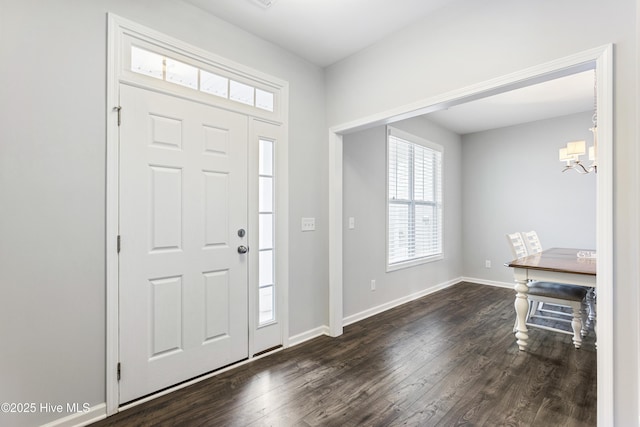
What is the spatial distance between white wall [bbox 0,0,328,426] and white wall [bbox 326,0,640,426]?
73.2 inches

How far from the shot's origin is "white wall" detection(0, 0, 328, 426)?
1.58 metres

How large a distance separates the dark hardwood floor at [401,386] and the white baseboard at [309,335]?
0.06 m

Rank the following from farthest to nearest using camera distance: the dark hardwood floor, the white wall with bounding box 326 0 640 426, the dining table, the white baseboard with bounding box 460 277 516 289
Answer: the white baseboard with bounding box 460 277 516 289, the dining table, the dark hardwood floor, the white wall with bounding box 326 0 640 426

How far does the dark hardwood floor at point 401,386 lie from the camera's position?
6.09 ft

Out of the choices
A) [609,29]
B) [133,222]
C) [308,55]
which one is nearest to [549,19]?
[609,29]

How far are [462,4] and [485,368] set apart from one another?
2.81 meters

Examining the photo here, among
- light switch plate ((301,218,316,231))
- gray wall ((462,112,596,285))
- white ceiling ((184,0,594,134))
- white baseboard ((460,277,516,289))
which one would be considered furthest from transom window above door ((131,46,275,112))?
white baseboard ((460,277,516,289))

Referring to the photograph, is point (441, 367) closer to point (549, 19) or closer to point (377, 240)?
point (377, 240)

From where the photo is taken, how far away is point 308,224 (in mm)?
3041

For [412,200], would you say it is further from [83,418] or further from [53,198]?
[83,418]

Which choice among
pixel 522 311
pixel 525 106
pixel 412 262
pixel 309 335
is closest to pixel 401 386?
pixel 309 335

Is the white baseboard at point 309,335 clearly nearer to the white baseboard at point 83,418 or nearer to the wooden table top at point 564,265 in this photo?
the white baseboard at point 83,418

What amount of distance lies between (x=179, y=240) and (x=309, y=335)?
5.36ft

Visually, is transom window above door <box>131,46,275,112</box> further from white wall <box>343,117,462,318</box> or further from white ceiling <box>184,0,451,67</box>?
white wall <box>343,117,462,318</box>
